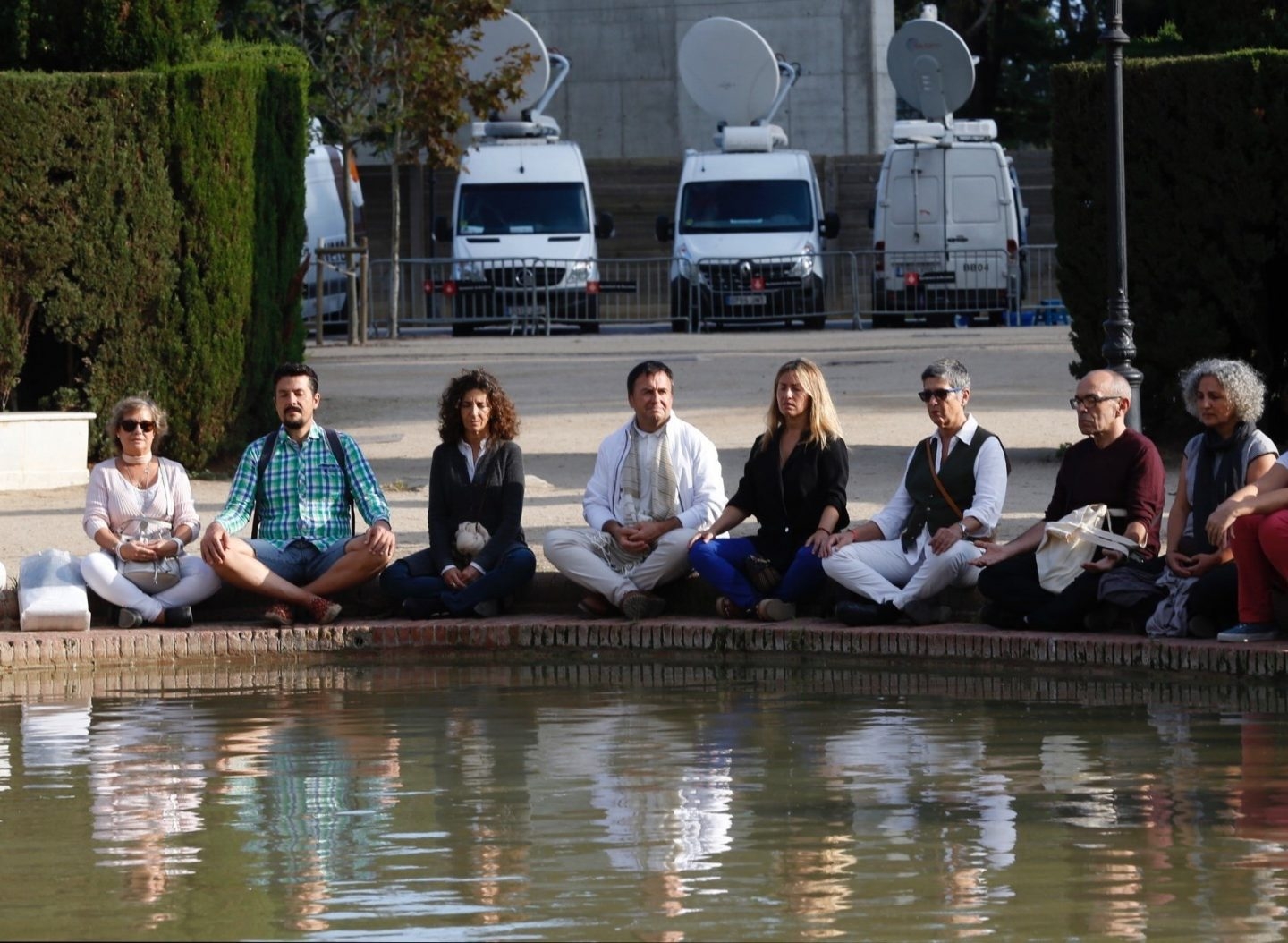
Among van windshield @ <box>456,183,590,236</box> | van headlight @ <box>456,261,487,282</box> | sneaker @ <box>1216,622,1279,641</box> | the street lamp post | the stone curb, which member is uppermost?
van windshield @ <box>456,183,590,236</box>

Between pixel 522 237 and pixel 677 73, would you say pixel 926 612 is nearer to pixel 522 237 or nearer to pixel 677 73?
pixel 522 237

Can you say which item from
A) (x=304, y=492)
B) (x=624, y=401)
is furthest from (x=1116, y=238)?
(x=624, y=401)

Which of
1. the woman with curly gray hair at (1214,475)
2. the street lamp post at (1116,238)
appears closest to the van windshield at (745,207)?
the street lamp post at (1116,238)

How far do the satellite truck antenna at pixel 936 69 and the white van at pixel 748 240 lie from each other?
1.77m

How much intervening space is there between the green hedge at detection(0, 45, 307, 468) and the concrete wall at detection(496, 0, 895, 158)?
80.9 feet

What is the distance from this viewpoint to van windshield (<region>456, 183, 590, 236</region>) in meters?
30.7

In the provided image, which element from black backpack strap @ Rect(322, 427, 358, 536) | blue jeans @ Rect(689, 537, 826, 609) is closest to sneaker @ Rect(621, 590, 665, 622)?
blue jeans @ Rect(689, 537, 826, 609)

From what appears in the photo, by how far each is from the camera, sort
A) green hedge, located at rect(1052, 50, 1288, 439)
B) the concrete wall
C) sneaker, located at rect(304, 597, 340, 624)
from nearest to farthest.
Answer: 1. sneaker, located at rect(304, 597, 340, 624)
2. green hedge, located at rect(1052, 50, 1288, 439)
3. the concrete wall

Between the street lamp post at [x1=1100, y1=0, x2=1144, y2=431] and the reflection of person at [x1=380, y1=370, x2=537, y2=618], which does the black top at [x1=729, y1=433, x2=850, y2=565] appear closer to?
the reflection of person at [x1=380, y1=370, x2=537, y2=618]

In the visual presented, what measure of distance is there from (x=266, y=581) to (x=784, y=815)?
12.7 ft

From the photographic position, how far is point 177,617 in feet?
32.8

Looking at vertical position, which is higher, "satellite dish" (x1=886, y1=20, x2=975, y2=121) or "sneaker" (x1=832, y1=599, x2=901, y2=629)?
"satellite dish" (x1=886, y1=20, x2=975, y2=121)

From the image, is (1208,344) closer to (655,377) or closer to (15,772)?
(655,377)

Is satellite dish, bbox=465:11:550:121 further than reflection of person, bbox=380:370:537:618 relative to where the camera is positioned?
Yes
